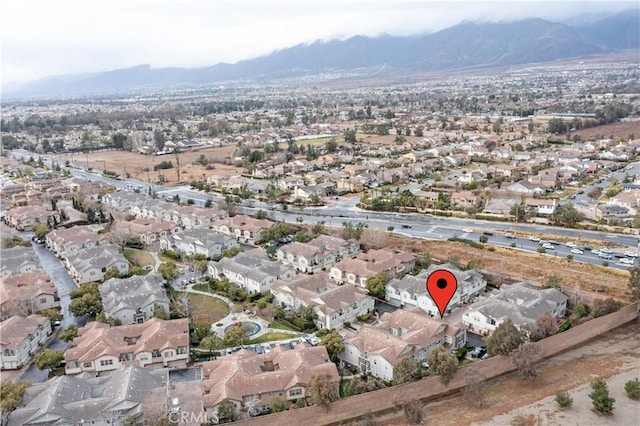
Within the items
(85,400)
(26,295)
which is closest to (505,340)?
(85,400)

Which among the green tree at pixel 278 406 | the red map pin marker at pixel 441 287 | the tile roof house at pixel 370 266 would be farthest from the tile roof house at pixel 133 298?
the red map pin marker at pixel 441 287

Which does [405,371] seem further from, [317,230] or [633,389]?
[317,230]

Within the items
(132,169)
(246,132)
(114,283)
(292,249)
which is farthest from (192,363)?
(246,132)

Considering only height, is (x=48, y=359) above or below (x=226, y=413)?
above

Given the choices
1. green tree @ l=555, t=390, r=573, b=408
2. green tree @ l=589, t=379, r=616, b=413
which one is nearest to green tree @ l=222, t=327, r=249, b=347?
green tree @ l=555, t=390, r=573, b=408

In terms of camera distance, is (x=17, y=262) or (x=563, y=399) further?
(x=17, y=262)

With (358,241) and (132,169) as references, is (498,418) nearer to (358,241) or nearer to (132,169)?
(358,241)

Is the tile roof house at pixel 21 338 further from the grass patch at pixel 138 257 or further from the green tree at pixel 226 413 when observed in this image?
the green tree at pixel 226 413
